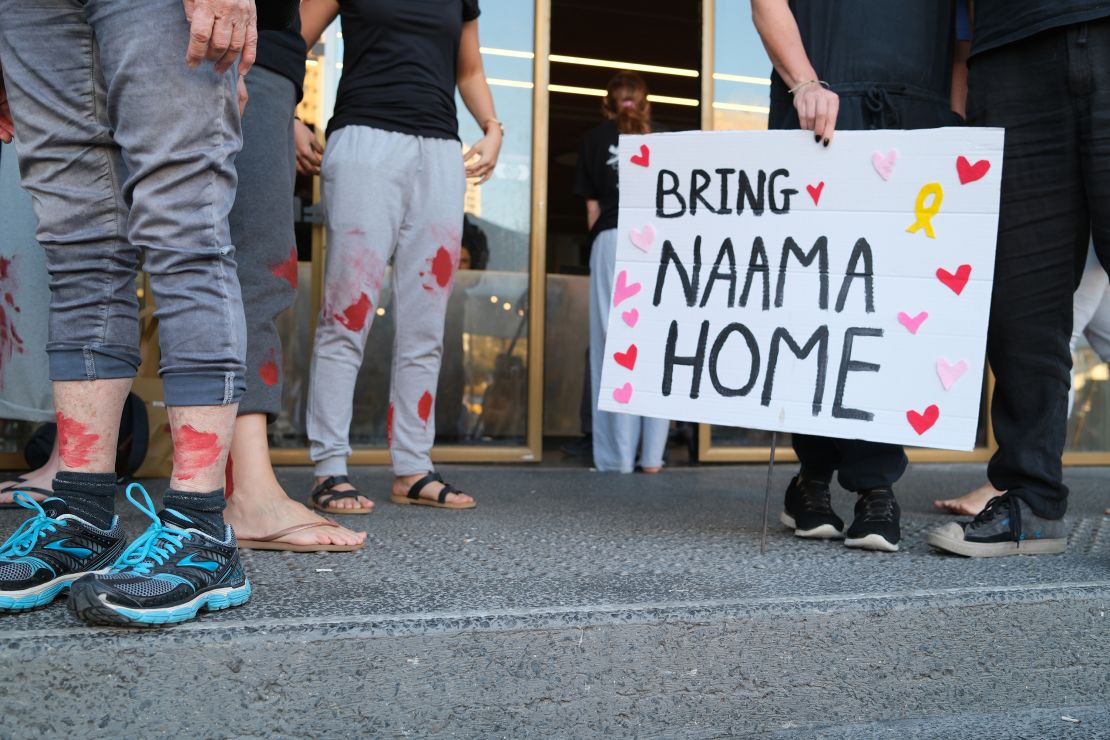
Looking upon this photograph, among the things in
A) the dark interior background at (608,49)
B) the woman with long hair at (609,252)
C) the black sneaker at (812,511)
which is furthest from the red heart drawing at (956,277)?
the dark interior background at (608,49)

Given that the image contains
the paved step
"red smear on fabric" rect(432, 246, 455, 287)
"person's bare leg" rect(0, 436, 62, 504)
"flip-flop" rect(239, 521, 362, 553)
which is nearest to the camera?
the paved step

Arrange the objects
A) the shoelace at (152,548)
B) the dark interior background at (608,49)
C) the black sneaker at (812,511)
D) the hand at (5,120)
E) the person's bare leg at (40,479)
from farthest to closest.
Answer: the dark interior background at (608,49)
the person's bare leg at (40,479)
the black sneaker at (812,511)
the hand at (5,120)
the shoelace at (152,548)

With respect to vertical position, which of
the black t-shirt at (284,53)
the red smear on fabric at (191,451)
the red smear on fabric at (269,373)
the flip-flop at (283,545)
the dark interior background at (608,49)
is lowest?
the flip-flop at (283,545)

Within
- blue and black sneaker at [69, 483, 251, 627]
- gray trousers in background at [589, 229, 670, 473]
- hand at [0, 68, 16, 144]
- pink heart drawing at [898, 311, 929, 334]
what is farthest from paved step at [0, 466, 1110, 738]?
gray trousers in background at [589, 229, 670, 473]

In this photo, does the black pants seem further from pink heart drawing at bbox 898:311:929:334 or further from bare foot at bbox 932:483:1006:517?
bare foot at bbox 932:483:1006:517

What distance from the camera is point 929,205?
2051 mm

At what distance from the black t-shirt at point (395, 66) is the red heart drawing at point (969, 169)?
1.42 metres

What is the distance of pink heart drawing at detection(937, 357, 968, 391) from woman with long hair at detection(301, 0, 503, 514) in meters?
1.39

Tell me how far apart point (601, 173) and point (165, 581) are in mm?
3366

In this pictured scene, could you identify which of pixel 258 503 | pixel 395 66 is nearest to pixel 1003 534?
pixel 258 503

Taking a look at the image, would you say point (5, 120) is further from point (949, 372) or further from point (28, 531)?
point (949, 372)

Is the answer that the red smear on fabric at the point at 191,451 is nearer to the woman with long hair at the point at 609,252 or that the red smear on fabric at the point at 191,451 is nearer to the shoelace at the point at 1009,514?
the shoelace at the point at 1009,514

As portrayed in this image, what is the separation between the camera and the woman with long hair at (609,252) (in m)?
4.15

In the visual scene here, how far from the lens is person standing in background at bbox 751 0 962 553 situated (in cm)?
216
